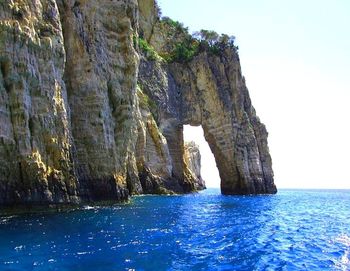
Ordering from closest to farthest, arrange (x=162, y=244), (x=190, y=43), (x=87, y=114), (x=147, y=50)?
(x=162, y=244) → (x=87, y=114) → (x=147, y=50) → (x=190, y=43)

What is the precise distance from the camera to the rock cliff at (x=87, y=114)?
24.8m

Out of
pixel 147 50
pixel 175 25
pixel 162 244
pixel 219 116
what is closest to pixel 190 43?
pixel 175 25

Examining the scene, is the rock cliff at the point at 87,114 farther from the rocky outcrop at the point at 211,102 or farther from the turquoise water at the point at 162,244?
the turquoise water at the point at 162,244

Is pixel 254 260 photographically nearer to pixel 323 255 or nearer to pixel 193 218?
pixel 323 255

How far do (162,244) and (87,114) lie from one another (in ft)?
64.5

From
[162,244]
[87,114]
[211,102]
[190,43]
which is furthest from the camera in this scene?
[190,43]

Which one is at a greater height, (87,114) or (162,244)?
(87,114)

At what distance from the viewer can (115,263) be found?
44.4 ft

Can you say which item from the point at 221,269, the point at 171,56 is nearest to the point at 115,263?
the point at 221,269

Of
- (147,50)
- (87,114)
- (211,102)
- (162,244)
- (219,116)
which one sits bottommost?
(162,244)

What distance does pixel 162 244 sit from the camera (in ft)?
56.6

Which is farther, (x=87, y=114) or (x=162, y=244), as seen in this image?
(x=87, y=114)

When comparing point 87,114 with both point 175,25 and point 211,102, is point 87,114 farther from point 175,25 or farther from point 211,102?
point 175,25

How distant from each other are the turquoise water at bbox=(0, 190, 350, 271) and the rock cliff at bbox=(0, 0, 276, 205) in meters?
3.95
